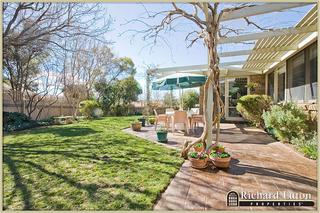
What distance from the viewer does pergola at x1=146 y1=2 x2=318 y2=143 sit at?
14.5 ft

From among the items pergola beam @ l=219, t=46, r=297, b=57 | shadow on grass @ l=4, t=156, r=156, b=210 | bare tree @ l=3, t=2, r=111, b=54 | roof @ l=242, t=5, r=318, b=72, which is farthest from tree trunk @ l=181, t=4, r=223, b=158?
bare tree @ l=3, t=2, r=111, b=54

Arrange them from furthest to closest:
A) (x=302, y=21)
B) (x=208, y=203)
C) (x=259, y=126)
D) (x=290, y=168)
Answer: (x=259, y=126)
(x=302, y=21)
(x=290, y=168)
(x=208, y=203)

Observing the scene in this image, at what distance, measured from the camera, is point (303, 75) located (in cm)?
651

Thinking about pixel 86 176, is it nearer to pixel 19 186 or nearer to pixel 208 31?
pixel 19 186

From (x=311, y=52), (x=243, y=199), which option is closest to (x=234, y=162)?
(x=243, y=199)

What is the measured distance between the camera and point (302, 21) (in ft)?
16.0

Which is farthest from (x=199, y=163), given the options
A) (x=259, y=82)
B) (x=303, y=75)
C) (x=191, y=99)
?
(x=191, y=99)

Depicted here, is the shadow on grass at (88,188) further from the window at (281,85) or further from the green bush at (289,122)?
the window at (281,85)

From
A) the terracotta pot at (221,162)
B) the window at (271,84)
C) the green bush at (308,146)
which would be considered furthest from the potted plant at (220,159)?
the window at (271,84)

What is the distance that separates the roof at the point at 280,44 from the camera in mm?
4816

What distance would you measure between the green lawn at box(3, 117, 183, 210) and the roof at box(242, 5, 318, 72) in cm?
460

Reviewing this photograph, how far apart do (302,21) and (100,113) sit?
13.2 m

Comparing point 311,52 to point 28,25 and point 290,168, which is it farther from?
point 28,25

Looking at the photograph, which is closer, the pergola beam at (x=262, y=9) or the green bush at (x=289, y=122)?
the pergola beam at (x=262, y=9)
